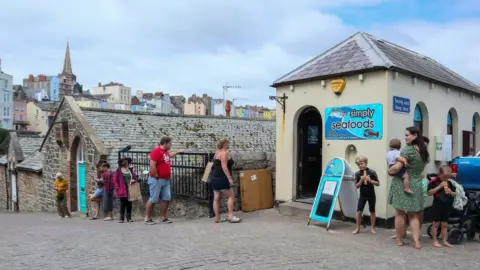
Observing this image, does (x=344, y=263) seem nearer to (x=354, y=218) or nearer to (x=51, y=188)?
(x=354, y=218)

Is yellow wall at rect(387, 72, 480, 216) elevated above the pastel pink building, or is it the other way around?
the pastel pink building

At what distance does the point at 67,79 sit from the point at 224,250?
94.3 meters

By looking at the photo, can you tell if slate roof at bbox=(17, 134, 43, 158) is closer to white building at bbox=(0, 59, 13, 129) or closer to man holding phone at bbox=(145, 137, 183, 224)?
man holding phone at bbox=(145, 137, 183, 224)

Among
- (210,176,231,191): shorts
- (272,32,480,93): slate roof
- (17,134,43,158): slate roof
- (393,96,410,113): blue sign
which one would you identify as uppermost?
(272,32,480,93): slate roof

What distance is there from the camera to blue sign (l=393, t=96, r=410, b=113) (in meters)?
7.78

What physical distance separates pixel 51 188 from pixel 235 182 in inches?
402

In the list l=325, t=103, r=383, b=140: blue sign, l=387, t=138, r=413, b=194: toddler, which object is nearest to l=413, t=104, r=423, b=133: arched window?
l=325, t=103, r=383, b=140: blue sign

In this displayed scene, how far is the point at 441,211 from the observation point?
6.45 meters

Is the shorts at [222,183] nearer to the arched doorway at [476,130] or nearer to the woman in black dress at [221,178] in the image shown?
the woman in black dress at [221,178]

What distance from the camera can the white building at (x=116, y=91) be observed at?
86150 millimetres

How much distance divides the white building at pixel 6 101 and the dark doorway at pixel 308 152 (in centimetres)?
7150

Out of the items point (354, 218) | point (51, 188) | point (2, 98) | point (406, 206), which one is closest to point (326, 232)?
point (354, 218)

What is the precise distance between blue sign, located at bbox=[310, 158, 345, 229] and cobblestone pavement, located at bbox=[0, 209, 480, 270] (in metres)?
0.27

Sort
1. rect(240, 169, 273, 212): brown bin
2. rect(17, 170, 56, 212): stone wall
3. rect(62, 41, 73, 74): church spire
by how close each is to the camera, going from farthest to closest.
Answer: rect(62, 41, 73, 74): church spire, rect(17, 170, 56, 212): stone wall, rect(240, 169, 273, 212): brown bin
